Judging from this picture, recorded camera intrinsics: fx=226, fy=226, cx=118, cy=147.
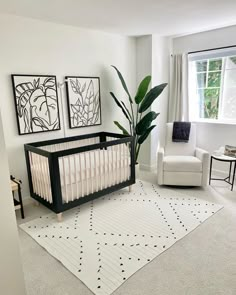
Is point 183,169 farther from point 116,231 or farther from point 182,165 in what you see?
point 116,231

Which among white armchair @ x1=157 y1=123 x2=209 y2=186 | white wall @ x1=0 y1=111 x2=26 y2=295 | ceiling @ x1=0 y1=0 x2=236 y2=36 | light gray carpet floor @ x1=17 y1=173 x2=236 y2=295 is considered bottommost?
light gray carpet floor @ x1=17 y1=173 x2=236 y2=295

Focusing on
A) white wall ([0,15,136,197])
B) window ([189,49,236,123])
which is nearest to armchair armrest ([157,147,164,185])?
white wall ([0,15,136,197])

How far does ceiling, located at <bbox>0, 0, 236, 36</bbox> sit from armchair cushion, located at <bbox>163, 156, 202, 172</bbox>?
1950 millimetres

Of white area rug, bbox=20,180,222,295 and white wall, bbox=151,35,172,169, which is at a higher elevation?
white wall, bbox=151,35,172,169

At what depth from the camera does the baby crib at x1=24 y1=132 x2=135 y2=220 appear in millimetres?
2520

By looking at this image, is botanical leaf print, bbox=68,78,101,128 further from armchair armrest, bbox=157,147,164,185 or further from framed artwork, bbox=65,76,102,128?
armchair armrest, bbox=157,147,164,185

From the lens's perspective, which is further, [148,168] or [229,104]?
[148,168]

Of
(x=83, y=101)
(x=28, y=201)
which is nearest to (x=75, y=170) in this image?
(x=28, y=201)

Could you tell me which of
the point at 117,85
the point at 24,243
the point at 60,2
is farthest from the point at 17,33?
the point at 24,243

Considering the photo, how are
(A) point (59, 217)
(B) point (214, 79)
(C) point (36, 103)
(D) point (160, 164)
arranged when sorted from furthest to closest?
(B) point (214, 79) < (D) point (160, 164) < (C) point (36, 103) < (A) point (59, 217)

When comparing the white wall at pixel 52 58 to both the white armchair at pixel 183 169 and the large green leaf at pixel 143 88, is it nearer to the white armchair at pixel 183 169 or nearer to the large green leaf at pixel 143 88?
the large green leaf at pixel 143 88

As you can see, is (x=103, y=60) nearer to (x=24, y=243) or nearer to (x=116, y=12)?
(x=116, y=12)

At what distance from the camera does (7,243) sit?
951mm

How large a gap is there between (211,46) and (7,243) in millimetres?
4010
